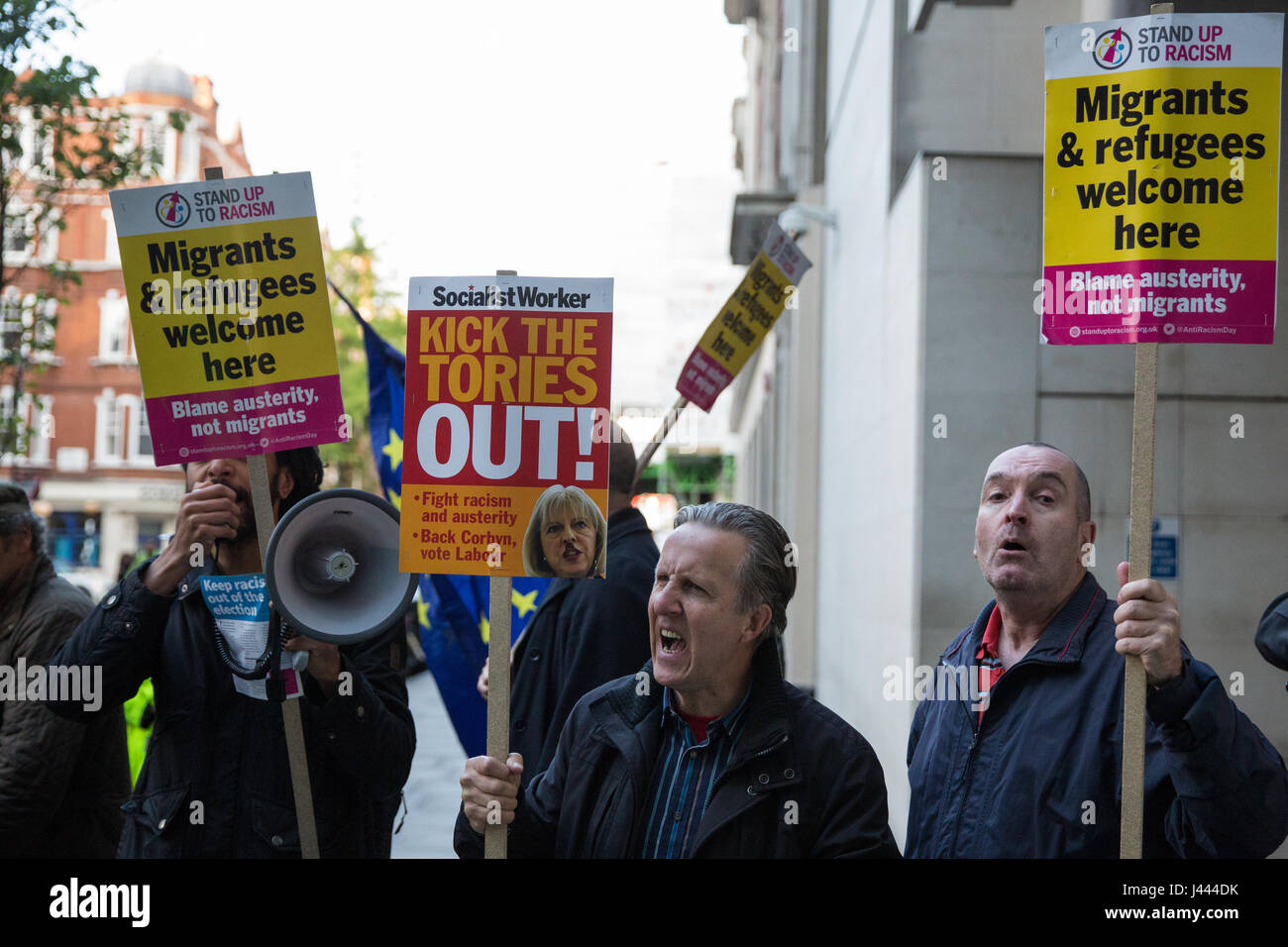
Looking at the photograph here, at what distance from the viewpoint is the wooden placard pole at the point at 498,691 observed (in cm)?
279

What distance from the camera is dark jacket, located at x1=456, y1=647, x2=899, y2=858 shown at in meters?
2.70

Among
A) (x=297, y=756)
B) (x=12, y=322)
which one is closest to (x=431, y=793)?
(x=12, y=322)

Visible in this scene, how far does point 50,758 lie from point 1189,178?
3.34 m

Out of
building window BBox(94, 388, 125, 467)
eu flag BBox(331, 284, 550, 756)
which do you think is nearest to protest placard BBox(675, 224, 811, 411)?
eu flag BBox(331, 284, 550, 756)

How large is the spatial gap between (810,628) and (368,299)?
20.8 metres

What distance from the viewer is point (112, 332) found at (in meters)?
45.0

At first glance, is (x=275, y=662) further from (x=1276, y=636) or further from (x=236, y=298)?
(x=1276, y=636)

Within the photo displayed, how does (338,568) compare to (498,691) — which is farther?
(338,568)

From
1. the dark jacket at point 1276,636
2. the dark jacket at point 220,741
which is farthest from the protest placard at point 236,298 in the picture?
the dark jacket at point 1276,636

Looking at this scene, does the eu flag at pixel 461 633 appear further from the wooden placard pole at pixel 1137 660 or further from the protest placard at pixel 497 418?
the wooden placard pole at pixel 1137 660
